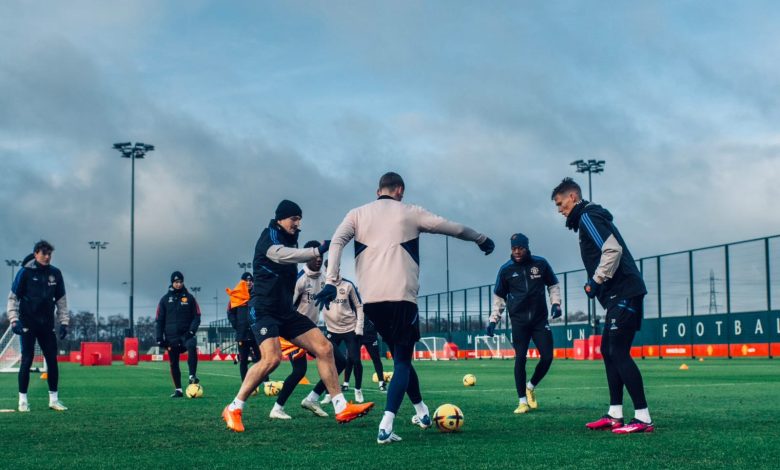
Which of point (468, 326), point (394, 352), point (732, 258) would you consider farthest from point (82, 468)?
point (468, 326)

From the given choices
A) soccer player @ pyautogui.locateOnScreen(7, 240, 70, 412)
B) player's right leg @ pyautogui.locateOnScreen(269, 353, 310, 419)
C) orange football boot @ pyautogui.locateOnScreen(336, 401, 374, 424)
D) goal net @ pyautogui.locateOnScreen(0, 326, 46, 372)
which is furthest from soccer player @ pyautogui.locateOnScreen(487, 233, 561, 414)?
goal net @ pyautogui.locateOnScreen(0, 326, 46, 372)

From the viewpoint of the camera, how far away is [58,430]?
9.33 meters

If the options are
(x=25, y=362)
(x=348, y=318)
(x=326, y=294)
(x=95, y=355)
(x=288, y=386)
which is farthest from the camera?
(x=95, y=355)

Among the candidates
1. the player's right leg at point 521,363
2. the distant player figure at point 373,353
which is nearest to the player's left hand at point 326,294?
the player's right leg at point 521,363

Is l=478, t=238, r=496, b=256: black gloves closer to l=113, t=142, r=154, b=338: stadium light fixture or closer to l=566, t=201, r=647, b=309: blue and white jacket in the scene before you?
l=566, t=201, r=647, b=309: blue and white jacket

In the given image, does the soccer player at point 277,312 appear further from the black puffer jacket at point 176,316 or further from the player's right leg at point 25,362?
the black puffer jacket at point 176,316

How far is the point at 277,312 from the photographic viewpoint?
30.1 feet

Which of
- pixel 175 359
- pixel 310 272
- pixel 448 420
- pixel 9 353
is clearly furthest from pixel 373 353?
pixel 9 353

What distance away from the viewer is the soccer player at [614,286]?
8.03 m

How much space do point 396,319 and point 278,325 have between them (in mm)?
1908

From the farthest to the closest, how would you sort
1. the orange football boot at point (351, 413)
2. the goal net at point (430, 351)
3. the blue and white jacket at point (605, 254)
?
the goal net at point (430, 351)
the orange football boot at point (351, 413)
the blue and white jacket at point (605, 254)

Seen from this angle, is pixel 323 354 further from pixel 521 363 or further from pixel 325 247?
pixel 521 363

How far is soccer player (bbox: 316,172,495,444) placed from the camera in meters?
7.66

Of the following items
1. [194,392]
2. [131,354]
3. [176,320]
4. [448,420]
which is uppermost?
[176,320]
